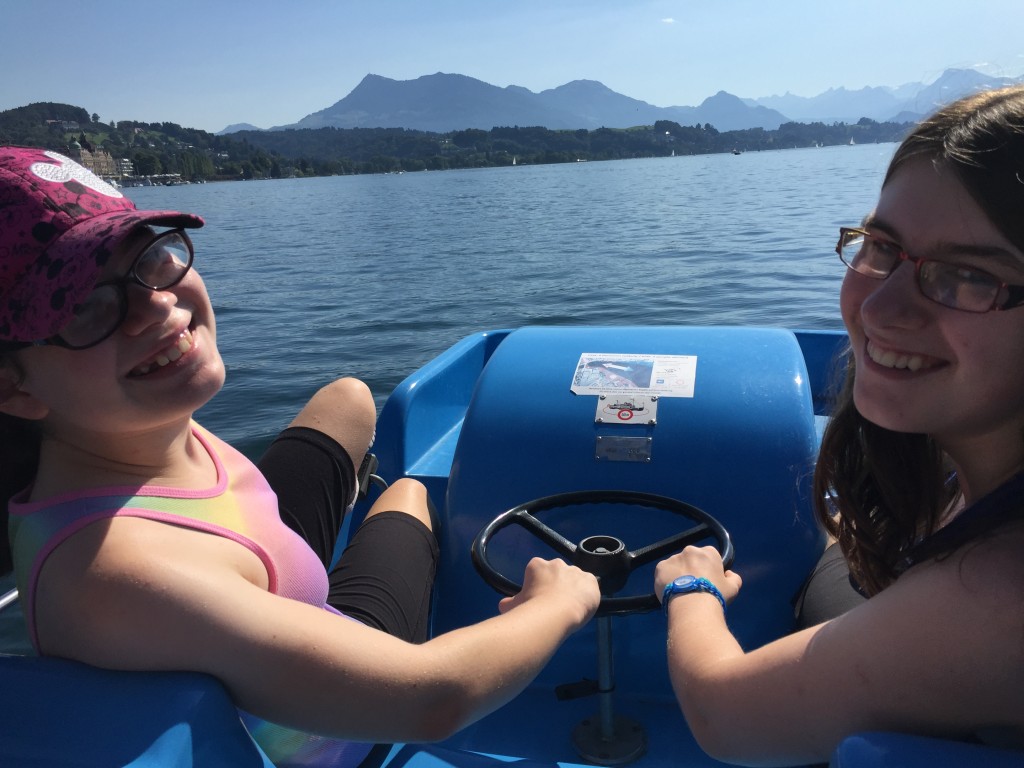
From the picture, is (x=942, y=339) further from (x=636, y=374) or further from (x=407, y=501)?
(x=407, y=501)

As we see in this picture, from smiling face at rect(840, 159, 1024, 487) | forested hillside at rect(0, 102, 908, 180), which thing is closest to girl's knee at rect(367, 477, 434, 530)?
smiling face at rect(840, 159, 1024, 487)

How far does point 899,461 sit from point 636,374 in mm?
905

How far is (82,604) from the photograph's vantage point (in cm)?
98

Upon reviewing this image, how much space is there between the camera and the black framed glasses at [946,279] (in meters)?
0.89

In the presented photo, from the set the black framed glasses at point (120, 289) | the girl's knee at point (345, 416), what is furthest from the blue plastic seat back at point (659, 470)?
the black framed glasses at point (120, 289)

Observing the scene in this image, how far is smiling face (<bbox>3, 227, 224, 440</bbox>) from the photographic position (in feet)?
3.65

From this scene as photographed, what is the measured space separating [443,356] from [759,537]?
1.51 meters

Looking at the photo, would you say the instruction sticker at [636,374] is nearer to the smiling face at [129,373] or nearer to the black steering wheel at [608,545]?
the black steering wheel at [608,545]

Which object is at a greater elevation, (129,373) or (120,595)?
(129,373)

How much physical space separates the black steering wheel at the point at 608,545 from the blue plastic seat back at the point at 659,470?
0.08 metres

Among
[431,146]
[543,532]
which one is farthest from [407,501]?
[431,146]

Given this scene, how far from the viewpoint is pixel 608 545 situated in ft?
5.24

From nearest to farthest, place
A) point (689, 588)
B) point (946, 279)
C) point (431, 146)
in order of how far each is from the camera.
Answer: point (946, 279)
point (689, 588)
point (431, 146)

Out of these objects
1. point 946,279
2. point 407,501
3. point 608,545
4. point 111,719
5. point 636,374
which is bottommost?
point 407,501
